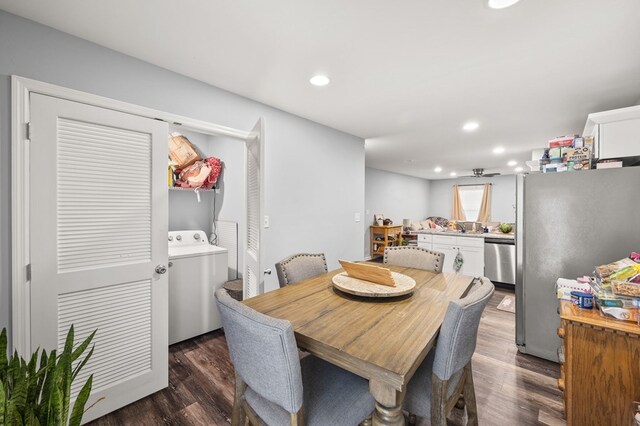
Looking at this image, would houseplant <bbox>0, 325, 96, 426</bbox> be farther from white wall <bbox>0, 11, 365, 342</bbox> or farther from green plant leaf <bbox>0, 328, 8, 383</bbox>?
white wall <bbox>0, 11, 365, 342</bbox>

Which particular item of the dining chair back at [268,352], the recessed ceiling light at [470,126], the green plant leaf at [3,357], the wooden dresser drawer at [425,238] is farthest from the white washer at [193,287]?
the wooden dresser drawer at [425,238]

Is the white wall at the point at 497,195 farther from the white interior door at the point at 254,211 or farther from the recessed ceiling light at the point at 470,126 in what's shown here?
the white interior door at the point at 254,211

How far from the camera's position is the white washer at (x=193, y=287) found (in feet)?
8.65

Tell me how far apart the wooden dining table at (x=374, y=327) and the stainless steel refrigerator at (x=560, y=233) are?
1004 mm

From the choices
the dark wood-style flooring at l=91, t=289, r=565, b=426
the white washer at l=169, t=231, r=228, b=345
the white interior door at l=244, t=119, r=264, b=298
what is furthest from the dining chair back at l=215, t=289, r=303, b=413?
the white washer at l=169, t=231, r=228, b=345

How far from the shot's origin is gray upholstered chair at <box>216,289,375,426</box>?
3.15 feet

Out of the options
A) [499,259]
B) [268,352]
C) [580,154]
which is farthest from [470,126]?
[268,352]

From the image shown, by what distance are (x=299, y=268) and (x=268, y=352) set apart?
3.76 feet

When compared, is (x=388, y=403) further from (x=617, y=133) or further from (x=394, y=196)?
(x=394, y=196)

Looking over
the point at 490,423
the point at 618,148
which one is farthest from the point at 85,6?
the point at 618,148

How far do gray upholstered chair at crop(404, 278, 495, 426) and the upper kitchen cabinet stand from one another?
1804 millimetres

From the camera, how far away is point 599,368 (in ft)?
4.71

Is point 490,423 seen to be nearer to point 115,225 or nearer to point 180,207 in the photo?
point 115,225

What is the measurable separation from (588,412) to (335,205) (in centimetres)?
264
